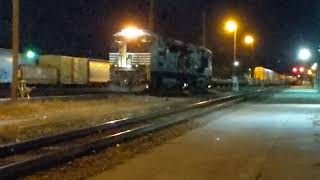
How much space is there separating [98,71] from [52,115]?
41715 mm

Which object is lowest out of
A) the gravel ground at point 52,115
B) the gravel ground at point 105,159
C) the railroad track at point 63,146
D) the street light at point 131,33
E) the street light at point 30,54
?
Result: the gravel ground at point 105,159

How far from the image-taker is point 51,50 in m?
93.9

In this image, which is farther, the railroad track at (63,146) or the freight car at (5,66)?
the freight car at (5,66)

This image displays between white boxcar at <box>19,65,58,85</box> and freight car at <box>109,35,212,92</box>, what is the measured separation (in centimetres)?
1332

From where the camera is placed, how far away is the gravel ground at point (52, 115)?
59.9 feet

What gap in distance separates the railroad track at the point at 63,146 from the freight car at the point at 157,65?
17.0m

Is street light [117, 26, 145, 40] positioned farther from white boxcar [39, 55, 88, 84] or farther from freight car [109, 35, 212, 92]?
white boxcar [39, 55, 88, 84]

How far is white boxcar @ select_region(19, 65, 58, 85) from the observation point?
5322 cm

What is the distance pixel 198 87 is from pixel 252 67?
50.2 m

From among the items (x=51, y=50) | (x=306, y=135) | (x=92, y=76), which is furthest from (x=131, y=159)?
(x=51, y=50)

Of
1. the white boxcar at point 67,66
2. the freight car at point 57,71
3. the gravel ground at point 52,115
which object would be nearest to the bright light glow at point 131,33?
the gravel ground at point 52,115

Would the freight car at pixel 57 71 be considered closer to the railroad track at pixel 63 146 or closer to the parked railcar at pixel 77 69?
the parked railcar at pixel 77 69

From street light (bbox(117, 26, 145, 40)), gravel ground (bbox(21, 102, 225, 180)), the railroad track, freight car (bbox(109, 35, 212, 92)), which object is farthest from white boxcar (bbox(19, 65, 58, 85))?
gravel ground (bbox(21, 102, 225, 180))

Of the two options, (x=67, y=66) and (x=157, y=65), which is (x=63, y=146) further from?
(x=67, y=66)
